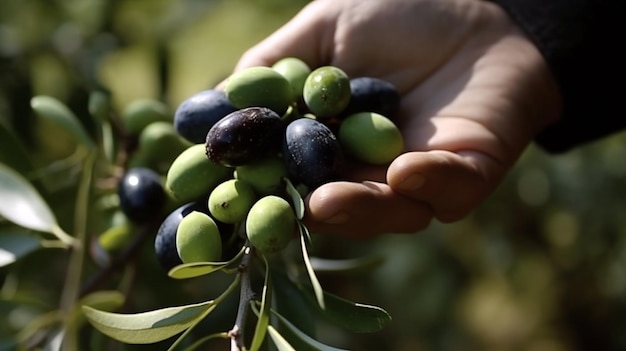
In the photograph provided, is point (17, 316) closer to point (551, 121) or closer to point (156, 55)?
point (156, 55)

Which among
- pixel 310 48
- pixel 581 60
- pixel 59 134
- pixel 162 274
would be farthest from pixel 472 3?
pixel 59 134

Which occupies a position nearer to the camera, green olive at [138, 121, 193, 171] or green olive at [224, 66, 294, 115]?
green olive at [224, 66, 294, 115]

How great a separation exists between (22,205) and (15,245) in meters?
0.06

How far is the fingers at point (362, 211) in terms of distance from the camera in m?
0.94

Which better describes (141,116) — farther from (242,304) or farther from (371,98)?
(242,304)

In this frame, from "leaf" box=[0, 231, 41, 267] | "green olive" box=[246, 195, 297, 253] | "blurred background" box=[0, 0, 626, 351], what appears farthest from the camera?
"blurred background" box=[0, 0, 626, 351]

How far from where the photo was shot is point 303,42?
4.20 ft

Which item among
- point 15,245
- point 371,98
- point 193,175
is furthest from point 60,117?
point 371,98

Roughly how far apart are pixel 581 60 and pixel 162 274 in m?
0.77

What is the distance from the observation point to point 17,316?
5.51 feet

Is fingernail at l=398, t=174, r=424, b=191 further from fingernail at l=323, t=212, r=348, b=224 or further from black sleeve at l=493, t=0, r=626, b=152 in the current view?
Answer: black sleeve at l=493, t=0, r=626, b=152

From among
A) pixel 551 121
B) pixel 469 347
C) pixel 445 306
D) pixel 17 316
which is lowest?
pixel 469 347

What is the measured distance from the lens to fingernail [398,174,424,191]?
100cm

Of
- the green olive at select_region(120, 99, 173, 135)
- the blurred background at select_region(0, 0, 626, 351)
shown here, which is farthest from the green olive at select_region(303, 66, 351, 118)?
the blurred background at select_region(0, 0, 626, 351)
